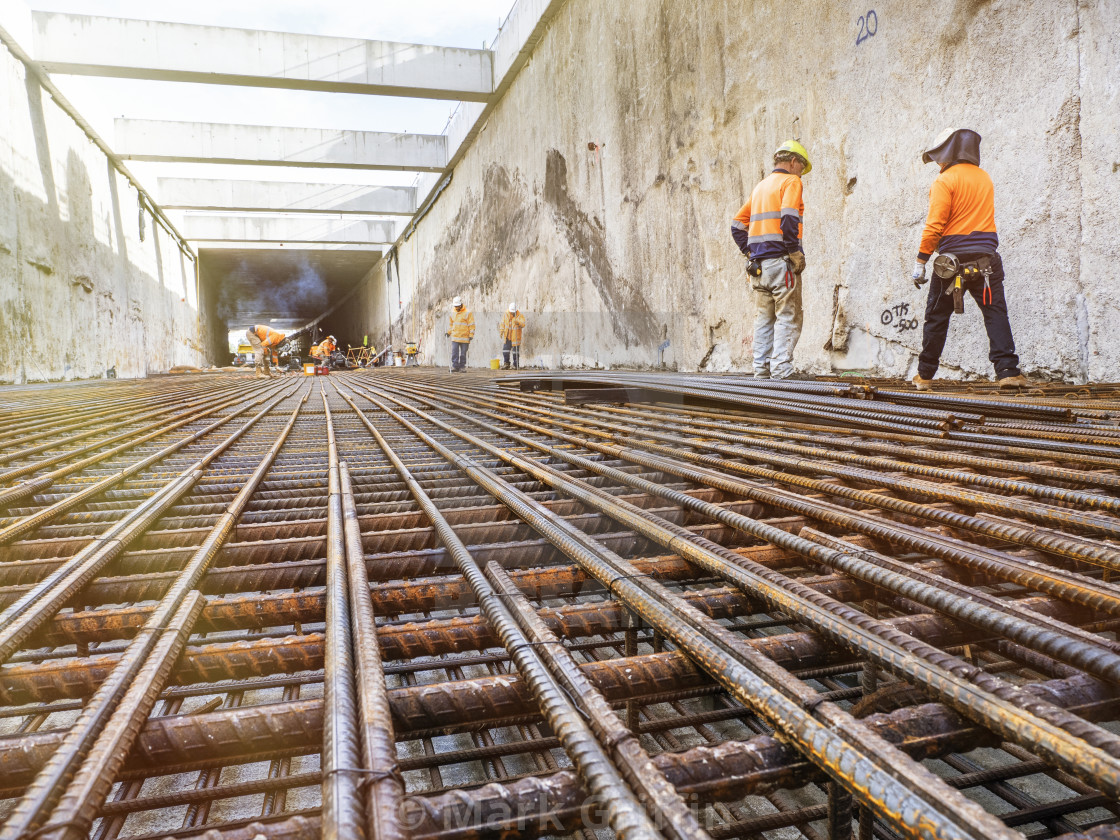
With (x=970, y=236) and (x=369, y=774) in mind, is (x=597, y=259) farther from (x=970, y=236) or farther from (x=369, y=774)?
(x=369, y=774)

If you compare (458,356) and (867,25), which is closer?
(867,25)

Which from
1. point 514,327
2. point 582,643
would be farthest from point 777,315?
point 514,327

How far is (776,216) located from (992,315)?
6.26ft

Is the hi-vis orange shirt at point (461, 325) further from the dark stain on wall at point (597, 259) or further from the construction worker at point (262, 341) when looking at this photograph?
the construction worker at point (262, 341)

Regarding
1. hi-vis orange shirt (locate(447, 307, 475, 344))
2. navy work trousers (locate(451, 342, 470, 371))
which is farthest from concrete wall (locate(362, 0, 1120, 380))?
navy work trousers (locate(451, 342, 470, 371))

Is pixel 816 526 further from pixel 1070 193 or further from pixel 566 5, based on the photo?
pixel 566 5

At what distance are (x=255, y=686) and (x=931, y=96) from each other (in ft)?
19.8

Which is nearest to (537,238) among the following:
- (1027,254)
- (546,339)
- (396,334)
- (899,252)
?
(546,339)

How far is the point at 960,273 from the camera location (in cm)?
439

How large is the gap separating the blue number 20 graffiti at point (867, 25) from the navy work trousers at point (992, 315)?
2.46 metres

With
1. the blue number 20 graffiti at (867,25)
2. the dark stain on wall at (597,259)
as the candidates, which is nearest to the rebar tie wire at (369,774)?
the blue number 20 graffiti at (867,25)

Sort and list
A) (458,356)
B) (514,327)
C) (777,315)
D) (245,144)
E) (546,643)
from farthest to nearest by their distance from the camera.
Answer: (245,144), (458,356), (514,327), (777,315), (546,643)

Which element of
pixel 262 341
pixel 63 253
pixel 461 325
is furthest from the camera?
pixel 461 325

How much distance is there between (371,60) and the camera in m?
12.2
